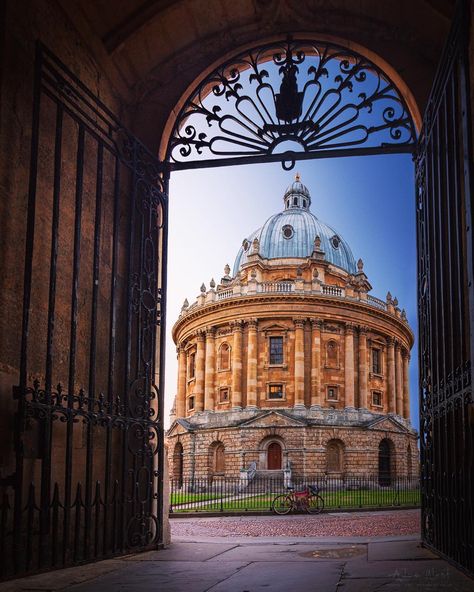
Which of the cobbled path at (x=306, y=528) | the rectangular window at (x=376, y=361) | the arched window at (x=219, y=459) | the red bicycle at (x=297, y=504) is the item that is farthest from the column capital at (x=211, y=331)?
the cobbled path at (x=306, y=528)

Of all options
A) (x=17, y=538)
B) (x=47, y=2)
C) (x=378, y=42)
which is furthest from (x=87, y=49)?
(x=17, y=538)

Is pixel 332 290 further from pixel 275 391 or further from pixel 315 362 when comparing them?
pixel 275 391

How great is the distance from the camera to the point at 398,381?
6072 cm

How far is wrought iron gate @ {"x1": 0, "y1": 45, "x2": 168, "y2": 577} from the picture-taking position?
236 inches

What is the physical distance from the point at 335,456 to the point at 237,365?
9.88m

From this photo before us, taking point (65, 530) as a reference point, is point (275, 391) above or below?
above

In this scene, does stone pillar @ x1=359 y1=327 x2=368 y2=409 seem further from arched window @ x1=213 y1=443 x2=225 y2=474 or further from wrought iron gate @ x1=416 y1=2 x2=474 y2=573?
wrought iron gate @ x1=416 y1=2 x2=474 y2=573

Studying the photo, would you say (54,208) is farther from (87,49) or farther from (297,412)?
(297,412)

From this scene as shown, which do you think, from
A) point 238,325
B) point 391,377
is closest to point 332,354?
point 391,377

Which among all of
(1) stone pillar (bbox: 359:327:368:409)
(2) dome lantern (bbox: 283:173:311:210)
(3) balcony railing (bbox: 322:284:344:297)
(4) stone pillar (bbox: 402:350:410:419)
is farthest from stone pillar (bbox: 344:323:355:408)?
(2) dome lantern (bbox: 283:173:311:210)

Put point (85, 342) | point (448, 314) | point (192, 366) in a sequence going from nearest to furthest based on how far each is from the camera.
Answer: point (448, 314), point (85, 342), point (192, 366)

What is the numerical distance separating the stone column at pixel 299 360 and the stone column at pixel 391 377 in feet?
29.7

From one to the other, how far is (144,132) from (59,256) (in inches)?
112

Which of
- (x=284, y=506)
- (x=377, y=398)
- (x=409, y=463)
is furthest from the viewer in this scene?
(x=409, y=463)
